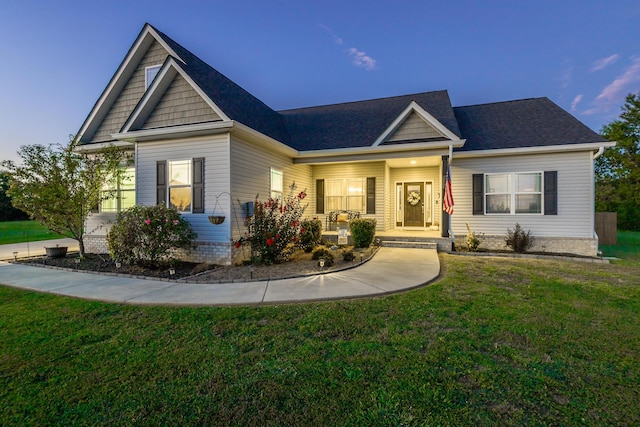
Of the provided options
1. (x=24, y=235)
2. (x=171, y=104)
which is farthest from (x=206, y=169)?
(x=24, y=235)

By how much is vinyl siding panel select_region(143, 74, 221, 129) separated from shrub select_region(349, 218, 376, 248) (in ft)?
17.2

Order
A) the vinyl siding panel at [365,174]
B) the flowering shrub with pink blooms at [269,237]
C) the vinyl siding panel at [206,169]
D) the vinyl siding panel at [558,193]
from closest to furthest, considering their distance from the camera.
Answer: the flowering shrub with pink blooms at [269,237], the vinyl siding panel at [206,169], the vinyl siding panel at [558,193], the vinyl siding panel at [365,174]

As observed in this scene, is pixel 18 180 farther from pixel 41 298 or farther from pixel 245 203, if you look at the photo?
pixel 245 203

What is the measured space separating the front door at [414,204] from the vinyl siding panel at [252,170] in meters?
5.08

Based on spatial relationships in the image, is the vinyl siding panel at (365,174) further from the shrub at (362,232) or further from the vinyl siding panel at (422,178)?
the shrub at (362,232)

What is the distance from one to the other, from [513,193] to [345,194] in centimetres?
588

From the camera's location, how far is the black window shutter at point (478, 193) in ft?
34.6

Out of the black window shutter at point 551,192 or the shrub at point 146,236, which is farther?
the black window shutter at point 551,192

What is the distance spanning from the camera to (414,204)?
42.4ft

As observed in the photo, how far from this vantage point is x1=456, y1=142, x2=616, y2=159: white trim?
30.0 feet

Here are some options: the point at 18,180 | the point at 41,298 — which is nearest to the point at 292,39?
the point at 18,180

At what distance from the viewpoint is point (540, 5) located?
14.2 m

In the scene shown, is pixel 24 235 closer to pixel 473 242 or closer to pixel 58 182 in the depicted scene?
pixel 58 182

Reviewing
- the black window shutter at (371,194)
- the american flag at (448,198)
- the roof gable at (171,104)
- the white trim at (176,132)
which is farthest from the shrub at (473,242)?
the roof gable at (171,104)
